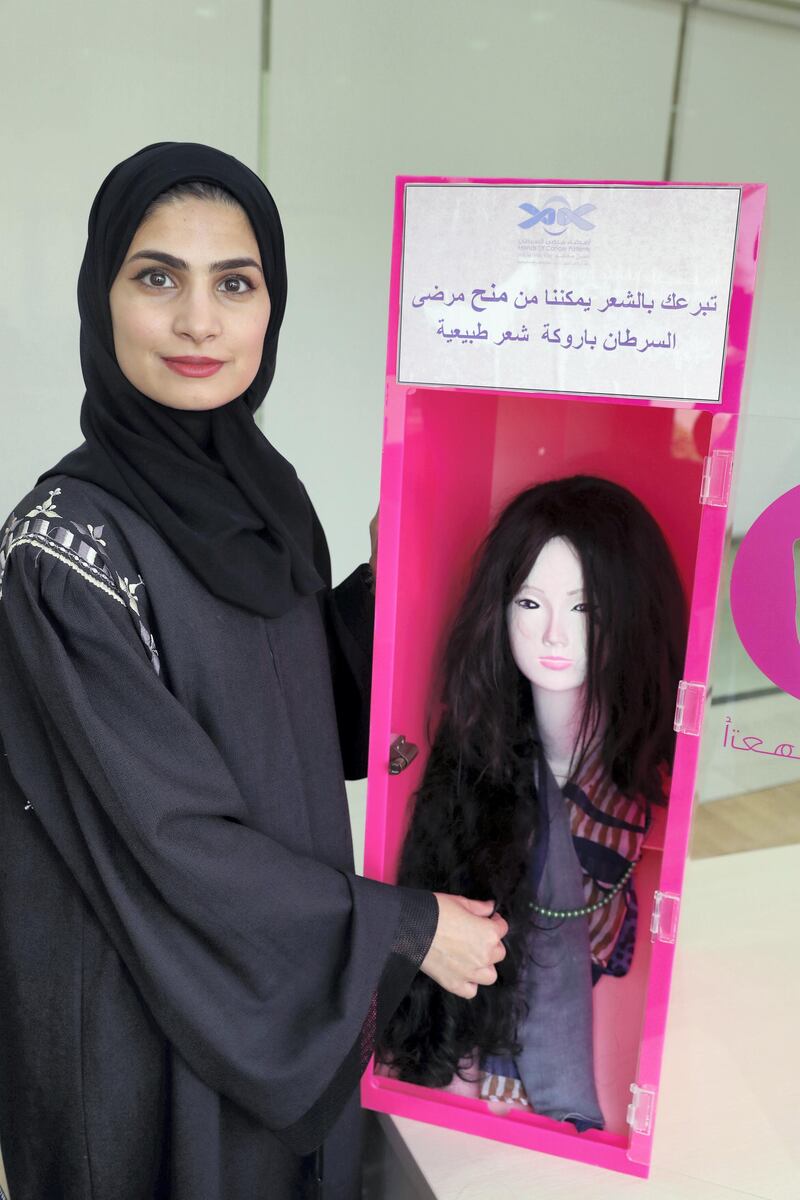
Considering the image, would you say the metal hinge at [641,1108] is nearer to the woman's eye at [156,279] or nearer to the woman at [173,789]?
the woman at [173,789]

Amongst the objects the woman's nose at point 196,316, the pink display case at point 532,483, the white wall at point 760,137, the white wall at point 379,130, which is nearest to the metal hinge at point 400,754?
the pink display case at point 532,483

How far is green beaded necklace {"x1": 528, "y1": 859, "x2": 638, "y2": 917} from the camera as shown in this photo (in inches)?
48.1

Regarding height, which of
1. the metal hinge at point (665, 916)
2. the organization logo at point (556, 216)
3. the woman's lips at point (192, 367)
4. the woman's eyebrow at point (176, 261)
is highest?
the organization logo at point (556, 216)

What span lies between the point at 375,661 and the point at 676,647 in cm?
37

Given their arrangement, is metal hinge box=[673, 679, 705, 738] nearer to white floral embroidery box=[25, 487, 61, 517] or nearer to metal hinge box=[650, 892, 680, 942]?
metal hinge box=[650, 892, 680, 942]

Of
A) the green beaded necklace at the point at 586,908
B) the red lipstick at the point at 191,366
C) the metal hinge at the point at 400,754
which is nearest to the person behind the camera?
the red lipstick at the point at 191,366

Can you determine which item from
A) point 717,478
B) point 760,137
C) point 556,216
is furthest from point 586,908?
point 760,137

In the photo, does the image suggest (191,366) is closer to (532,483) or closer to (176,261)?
(176,261)

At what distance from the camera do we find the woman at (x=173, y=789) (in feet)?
3.01

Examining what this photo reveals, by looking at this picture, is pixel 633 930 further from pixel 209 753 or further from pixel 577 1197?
pixel 209 753

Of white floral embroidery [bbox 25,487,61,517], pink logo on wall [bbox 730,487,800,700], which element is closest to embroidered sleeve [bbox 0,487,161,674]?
white floral embroidery [bbox 25,487,61,517]

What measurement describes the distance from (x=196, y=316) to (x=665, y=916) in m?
0.73

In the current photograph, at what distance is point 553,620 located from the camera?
117 cm

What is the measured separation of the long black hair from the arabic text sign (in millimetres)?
255
